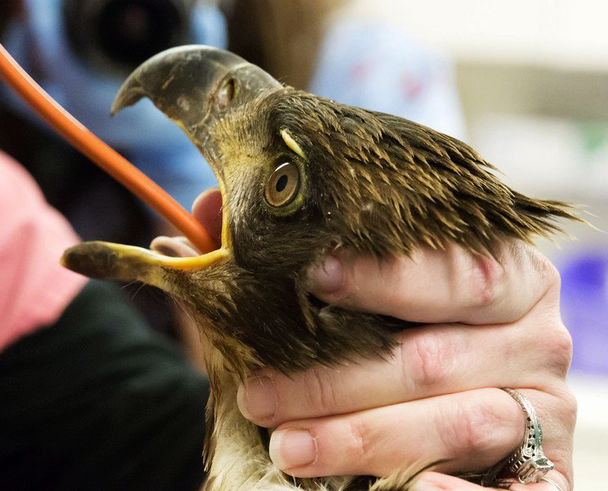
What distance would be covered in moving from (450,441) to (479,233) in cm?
24

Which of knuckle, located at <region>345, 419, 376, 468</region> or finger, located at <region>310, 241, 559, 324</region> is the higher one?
finger, located at <region>310, 241, 559, 324</region>

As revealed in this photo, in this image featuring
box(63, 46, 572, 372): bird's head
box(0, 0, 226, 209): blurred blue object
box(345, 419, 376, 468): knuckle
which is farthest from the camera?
box(0, 0, 226, 209): blurred blue object

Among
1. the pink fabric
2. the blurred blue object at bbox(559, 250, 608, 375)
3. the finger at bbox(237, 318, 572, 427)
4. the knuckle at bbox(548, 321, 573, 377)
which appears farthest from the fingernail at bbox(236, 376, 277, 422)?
the blurred blue object at bbox(559, 250, 608, 375)

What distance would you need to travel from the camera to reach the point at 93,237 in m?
1.88

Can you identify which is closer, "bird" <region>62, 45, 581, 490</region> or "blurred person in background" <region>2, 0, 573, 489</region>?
"bird" <region>62, 45, 581, 490</region>

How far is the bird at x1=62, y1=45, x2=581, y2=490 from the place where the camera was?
Result: 2.35 ft

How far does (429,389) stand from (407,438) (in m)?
0.06

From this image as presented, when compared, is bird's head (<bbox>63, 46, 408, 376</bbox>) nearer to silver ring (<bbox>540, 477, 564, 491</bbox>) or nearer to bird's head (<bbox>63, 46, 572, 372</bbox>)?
bird's head (<bbox>63, 46, 572, 372</bbox>)

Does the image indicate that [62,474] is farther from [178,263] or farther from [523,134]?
[523,134]

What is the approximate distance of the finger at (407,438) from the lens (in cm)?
81

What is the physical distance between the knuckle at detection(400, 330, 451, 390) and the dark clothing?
849mm

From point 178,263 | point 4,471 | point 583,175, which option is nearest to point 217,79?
point 178,263

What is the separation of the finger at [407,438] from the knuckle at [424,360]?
3 centimetres

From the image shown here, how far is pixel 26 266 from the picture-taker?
1380mm
